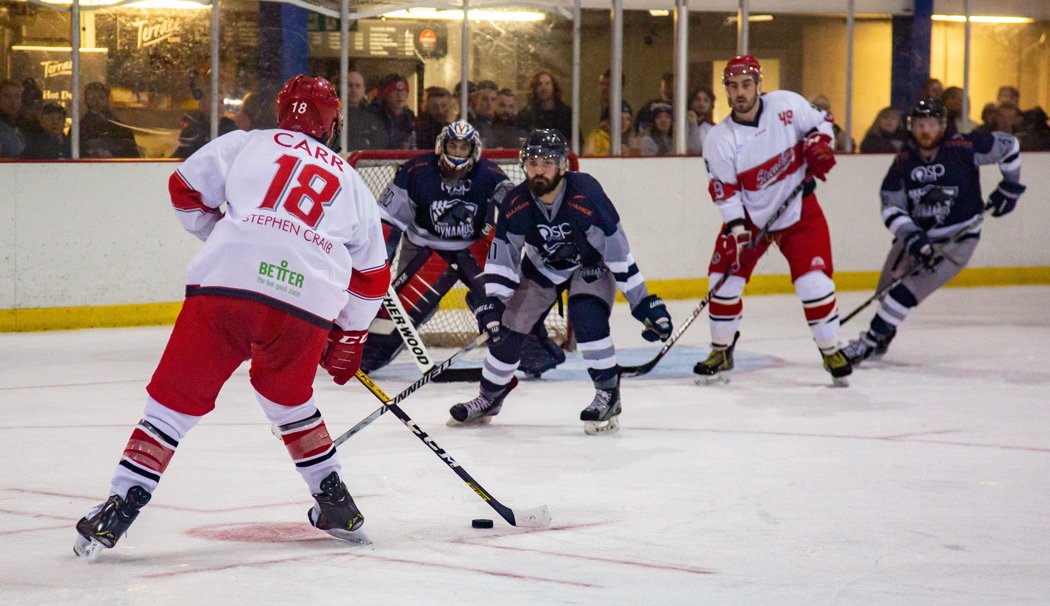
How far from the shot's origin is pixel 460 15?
8789mm

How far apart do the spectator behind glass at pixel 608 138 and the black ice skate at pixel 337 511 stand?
6028 mm

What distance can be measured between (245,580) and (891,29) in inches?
326

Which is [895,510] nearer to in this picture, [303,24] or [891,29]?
[303,24]

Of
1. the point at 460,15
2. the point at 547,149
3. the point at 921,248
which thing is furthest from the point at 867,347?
the point at 460,15

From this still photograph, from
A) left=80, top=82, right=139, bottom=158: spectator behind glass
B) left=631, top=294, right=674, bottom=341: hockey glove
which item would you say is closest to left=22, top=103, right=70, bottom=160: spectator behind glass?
left=80, top=82, right=139, bottom=158: spectator behind glass

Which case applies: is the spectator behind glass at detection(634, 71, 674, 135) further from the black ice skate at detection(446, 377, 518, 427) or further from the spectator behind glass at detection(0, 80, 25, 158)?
the black ice skate at detection(446, 377, 518, 427)

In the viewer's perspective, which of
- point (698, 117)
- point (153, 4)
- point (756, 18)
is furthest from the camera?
point (756, 18)

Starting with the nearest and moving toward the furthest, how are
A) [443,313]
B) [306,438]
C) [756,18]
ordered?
[306,438], [443,313], [756,18]

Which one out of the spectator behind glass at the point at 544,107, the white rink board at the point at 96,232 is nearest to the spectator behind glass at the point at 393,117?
the spectator behind glass at the point at 544,107

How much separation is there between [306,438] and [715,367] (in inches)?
122

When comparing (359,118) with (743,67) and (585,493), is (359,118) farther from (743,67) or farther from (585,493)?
(585,493)

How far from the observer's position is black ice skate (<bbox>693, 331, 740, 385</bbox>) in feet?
19.8

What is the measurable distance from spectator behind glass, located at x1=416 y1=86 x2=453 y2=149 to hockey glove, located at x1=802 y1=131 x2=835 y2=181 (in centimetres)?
308

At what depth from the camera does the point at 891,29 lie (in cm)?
1023
